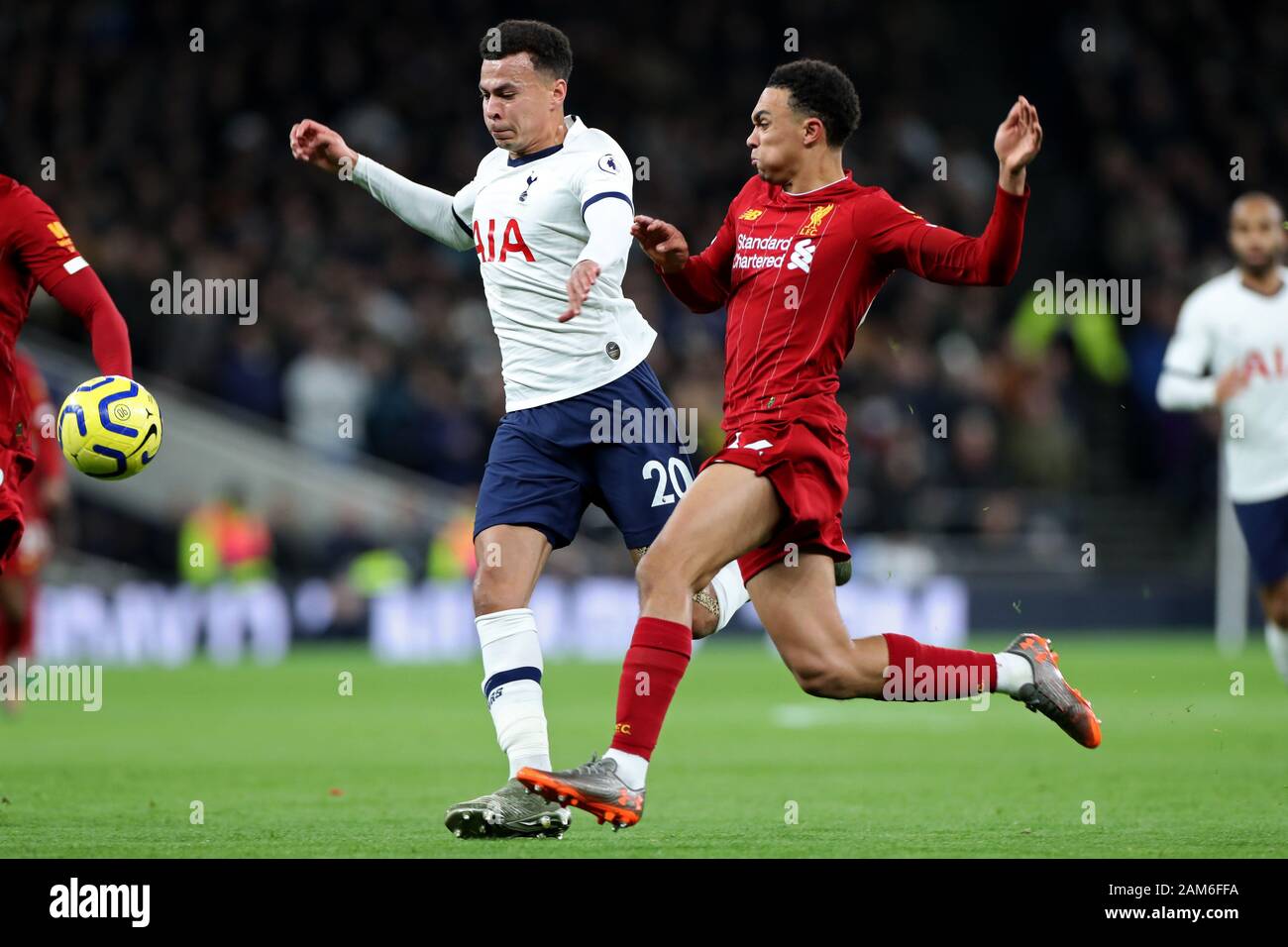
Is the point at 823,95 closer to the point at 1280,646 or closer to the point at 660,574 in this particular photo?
the point at 660,574

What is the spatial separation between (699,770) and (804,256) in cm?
324

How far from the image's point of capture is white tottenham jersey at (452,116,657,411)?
21.0ft

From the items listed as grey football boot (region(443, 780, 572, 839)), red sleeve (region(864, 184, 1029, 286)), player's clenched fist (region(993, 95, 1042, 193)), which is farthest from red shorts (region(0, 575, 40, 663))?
player's clenched fist (region(993, 95, 1042, 193))

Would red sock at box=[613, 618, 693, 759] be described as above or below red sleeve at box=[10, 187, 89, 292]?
below

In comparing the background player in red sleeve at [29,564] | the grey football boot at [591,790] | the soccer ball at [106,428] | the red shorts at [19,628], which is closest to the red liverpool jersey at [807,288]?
the grey football boot at [591,790]

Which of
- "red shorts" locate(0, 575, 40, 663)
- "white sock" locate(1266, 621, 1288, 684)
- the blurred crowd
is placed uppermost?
the blurred crowd

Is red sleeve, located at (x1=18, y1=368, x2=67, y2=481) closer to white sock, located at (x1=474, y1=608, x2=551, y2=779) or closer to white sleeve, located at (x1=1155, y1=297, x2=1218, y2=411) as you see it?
white sock, located at (x1=474, y1=608, x2=551, y2=779)

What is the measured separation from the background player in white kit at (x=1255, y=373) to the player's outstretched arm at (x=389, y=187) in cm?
359

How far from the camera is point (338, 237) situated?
19.5 meters

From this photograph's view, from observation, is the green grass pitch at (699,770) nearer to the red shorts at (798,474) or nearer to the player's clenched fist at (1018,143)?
the red shorts at (798,474)

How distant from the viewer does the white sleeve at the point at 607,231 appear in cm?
604

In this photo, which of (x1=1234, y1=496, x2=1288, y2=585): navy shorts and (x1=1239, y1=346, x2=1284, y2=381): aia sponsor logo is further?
(x1=1239, y1=346, x2=1284, y2=381): aia sponsor logo

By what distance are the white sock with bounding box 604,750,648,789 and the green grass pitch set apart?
0.73ft

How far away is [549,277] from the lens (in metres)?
6.45
